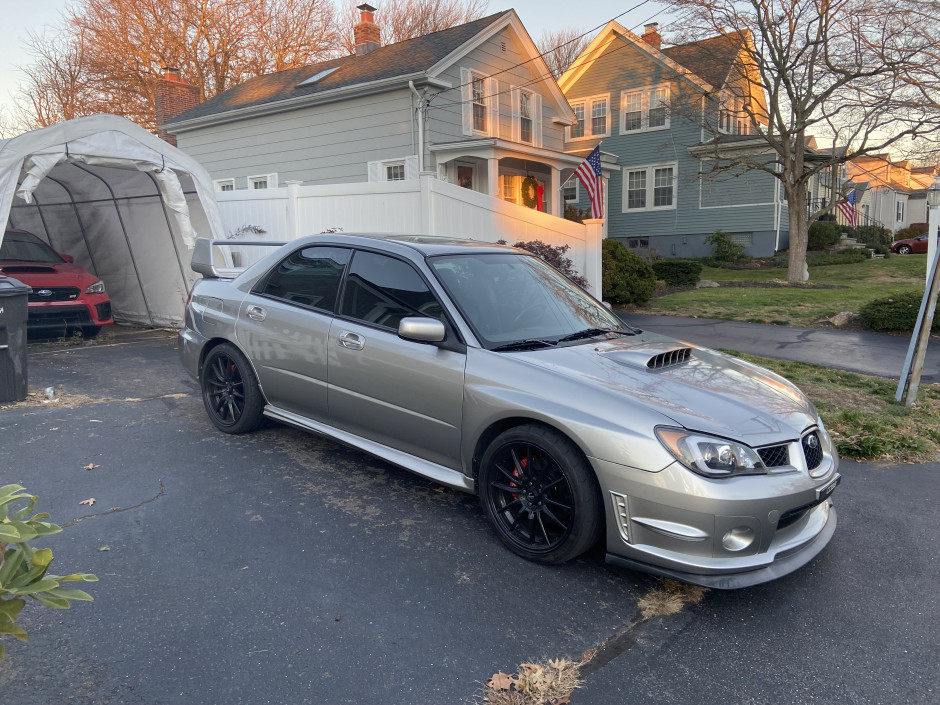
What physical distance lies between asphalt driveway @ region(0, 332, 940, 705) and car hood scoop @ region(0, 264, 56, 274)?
19.8 feet

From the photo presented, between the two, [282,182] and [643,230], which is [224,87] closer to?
[282,182]

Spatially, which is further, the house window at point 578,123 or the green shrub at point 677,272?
the house window at point 578,123

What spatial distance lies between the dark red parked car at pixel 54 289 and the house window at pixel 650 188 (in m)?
23.1

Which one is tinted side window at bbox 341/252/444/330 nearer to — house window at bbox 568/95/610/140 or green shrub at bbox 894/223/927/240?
house window at bbox 568/95/610/140

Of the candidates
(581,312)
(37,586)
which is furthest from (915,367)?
(37,586)

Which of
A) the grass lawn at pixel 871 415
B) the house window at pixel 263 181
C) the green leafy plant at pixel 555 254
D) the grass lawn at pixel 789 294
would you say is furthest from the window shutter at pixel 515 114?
the grass lawn at pixel 871 415

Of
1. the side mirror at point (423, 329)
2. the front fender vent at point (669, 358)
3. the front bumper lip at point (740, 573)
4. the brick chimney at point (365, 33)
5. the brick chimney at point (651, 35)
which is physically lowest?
the front bumper lip at point (740, 573)

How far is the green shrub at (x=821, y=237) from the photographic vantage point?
28984 millimetres

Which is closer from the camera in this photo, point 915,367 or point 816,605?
point 816,605

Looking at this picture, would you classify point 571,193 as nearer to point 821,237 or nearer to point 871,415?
point 821,237

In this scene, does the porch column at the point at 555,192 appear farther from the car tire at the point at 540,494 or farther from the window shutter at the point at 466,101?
the car tire at the point at 540,494

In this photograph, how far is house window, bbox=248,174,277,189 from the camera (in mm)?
20444

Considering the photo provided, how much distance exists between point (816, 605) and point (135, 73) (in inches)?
1461

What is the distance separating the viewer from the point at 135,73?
108 ft
